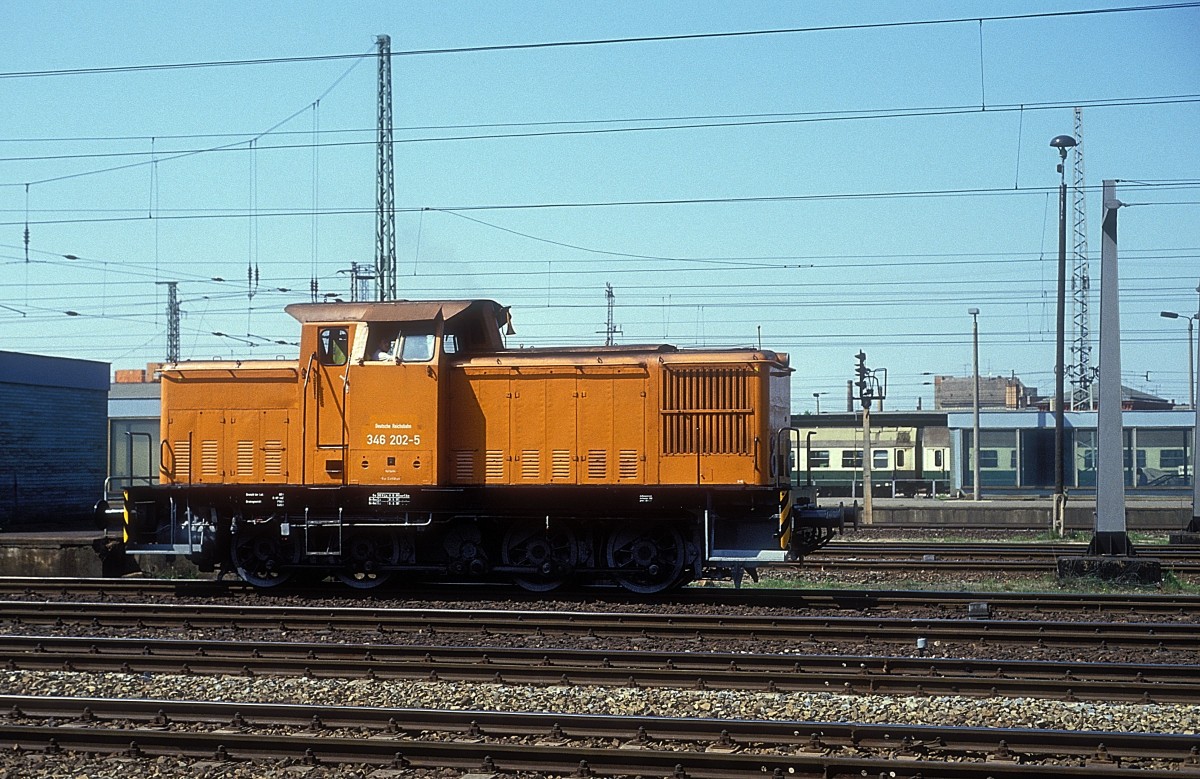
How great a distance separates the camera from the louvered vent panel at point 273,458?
15.3 m

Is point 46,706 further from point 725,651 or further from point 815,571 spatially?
point 815,571

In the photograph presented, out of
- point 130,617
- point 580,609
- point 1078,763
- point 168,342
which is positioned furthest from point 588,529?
point 168,342

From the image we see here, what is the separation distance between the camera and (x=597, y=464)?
1466cm

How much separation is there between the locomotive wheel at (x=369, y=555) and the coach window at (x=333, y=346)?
237 cm

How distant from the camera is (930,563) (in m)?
18.2

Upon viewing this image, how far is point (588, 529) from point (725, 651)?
431 cm

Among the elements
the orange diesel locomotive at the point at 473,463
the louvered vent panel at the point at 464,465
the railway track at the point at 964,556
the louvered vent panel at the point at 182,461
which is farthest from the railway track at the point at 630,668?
the railway track at the point at 964,556

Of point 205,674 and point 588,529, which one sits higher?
point 588,529

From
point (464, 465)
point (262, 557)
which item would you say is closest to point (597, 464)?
point (464, 465)

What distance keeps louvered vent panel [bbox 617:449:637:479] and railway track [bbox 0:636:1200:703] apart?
4.30 m

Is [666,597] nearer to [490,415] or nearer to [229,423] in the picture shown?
[490,415]

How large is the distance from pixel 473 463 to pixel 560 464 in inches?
47.1

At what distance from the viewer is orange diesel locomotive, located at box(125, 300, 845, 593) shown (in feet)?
47.4

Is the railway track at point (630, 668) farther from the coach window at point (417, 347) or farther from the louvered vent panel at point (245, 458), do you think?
the coach window at point (417, 347)
